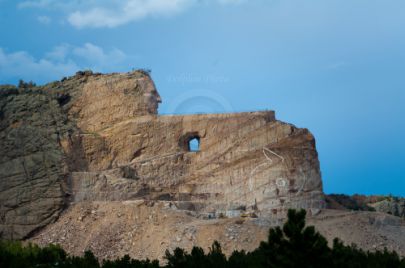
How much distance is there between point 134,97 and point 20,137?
7.21m

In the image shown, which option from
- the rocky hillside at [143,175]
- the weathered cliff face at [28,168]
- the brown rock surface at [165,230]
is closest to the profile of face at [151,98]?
the rocky hillside at [143,175]

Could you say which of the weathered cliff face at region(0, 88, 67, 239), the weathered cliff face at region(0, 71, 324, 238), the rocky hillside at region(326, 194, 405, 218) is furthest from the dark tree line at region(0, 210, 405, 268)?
the rocky hillside at region(326, 194, 405, 218)

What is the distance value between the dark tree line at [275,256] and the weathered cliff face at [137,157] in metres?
4.28

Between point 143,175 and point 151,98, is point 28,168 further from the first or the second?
point 151,98

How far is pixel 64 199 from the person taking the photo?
44.8 m

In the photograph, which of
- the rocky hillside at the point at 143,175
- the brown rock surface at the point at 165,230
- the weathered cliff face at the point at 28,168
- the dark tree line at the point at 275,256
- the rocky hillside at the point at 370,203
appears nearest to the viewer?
the dark tree line at the point at 275,256

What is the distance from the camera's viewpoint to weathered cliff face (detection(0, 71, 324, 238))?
148 ft

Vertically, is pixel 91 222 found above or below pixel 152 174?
below

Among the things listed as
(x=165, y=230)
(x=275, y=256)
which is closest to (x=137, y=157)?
(x=165, y=230)

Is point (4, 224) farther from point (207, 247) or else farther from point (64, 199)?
point (207, 247)

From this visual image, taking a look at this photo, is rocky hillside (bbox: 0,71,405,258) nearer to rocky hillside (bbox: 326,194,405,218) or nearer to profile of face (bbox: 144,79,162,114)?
profile of face (bbox: 144,79,162,114)

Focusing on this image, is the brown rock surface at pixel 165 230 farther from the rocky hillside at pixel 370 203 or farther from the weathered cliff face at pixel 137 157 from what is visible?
the rocky hillside at pixel 370 203

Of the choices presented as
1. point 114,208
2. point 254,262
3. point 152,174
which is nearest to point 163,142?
point 152,174

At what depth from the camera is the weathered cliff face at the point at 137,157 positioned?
148 feet
